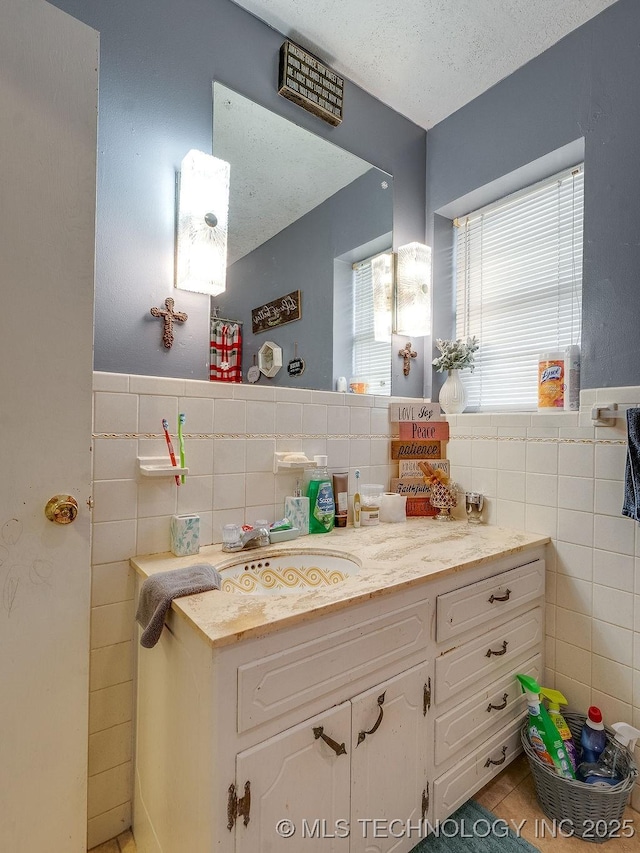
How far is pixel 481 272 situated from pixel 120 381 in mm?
1662

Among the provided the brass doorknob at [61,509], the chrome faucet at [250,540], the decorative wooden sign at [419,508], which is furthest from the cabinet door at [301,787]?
the decorative wooden sign at [419,508]

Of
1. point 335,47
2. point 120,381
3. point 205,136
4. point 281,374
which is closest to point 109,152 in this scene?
point 205,136

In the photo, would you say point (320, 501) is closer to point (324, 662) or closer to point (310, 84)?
point (324, 662)

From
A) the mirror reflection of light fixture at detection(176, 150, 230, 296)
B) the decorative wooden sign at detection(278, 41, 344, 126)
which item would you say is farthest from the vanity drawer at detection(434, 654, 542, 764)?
the decorative wooden sign at detection(278, 41, 344, 126)

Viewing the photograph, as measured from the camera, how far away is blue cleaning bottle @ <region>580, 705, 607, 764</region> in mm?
1317

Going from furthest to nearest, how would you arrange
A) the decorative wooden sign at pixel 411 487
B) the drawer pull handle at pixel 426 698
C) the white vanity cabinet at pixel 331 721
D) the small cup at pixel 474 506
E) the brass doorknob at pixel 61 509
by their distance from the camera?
the decorative wooden sign at pixel 411 487 → the small cup at pixel 474 506 → the drawer pull handle at pixel 426 698 → the brass doorknob at pixel 61 509 → the white vanity cabinet at pixel 331 721

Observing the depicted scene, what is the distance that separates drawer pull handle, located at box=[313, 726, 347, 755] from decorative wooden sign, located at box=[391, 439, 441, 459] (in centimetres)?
112

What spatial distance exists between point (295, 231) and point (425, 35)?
86 cm

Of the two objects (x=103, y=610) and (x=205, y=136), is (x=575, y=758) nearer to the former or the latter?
(x=103, y=610)

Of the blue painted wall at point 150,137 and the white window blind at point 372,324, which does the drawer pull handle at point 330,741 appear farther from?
the white window blind at point 372,324

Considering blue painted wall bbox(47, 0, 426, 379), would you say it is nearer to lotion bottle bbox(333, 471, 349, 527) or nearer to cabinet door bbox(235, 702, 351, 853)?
lotion bottle bbox(333, 471, 349, 527)

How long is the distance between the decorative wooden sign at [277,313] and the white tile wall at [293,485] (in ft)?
0.74

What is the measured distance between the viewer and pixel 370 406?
1780 millimetres

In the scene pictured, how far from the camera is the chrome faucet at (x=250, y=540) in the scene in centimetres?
127
